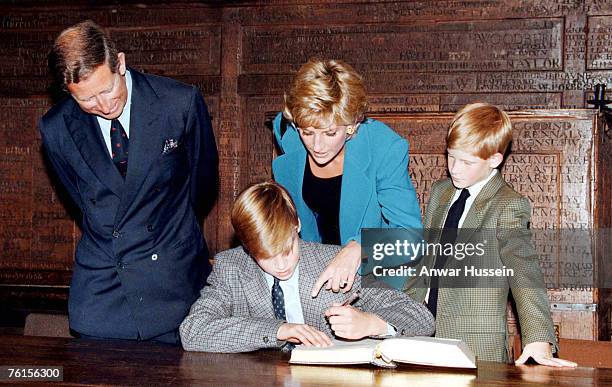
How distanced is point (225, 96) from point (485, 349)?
2.46m

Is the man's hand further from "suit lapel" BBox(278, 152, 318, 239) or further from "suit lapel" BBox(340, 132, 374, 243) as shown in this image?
"suit lapel" BBox(278, 152, 318, 239)

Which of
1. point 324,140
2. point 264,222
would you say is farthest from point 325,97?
point 264,222

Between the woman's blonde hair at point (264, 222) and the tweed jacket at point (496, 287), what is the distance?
2.69 feet

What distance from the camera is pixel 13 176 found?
5.02 meters

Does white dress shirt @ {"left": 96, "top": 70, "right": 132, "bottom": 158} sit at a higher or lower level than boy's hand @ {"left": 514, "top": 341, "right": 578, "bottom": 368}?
higher

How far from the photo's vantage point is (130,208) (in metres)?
2.88

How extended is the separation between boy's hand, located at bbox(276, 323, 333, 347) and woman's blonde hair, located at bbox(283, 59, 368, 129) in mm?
764

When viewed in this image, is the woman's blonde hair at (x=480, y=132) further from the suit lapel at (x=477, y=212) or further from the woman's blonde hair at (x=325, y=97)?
the woman's blonde hair at (x=325, y=97)

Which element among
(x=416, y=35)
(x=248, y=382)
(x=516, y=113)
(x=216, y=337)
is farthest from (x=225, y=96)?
(x=248, y=382)

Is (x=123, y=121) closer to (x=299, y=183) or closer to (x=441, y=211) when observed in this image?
(x=299, y=183)

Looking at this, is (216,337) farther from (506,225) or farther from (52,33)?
(52,33)

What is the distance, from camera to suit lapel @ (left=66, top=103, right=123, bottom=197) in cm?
289

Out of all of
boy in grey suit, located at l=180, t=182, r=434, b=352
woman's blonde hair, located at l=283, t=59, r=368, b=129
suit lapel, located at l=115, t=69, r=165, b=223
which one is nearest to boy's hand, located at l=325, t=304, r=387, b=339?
boy in grey suit, located at l=180, t=182, r=434, b=352

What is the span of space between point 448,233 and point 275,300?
87 cm
